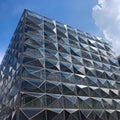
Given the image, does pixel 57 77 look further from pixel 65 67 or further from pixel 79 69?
pixel 79 69

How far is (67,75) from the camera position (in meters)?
20.8

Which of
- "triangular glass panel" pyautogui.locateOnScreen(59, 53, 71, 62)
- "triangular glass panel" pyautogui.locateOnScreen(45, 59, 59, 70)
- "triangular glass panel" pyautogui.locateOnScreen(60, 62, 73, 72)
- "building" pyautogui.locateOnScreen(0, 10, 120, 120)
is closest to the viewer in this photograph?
"building" pyautogui.locateOnScreen(0, 10, 120, 120)

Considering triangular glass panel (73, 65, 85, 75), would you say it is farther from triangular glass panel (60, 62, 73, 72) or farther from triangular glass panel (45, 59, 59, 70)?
triangular glass panel (45, 59, 59, 70)

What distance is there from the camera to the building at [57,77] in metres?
16.7

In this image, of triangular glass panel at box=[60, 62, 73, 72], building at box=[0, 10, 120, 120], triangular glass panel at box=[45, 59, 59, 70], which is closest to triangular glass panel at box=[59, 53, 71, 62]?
building at box=[0, 10, 120, 120]

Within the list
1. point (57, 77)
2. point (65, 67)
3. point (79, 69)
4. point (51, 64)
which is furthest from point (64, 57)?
point (57, 77)

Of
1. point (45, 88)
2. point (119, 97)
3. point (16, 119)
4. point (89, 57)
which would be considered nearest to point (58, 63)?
point (45, 88)

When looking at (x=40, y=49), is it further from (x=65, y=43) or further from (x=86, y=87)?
(x=86, y=87)

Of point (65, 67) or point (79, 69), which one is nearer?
point (65, 67)

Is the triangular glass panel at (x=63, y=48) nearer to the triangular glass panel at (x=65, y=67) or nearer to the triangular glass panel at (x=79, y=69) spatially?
the triangular glass panel at (x=65, y=67)

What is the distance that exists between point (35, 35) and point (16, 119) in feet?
37.3

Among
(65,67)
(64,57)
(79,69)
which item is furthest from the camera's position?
(79,69)

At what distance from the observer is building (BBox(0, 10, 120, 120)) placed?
16.7 metres

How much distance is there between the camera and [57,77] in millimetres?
19734
